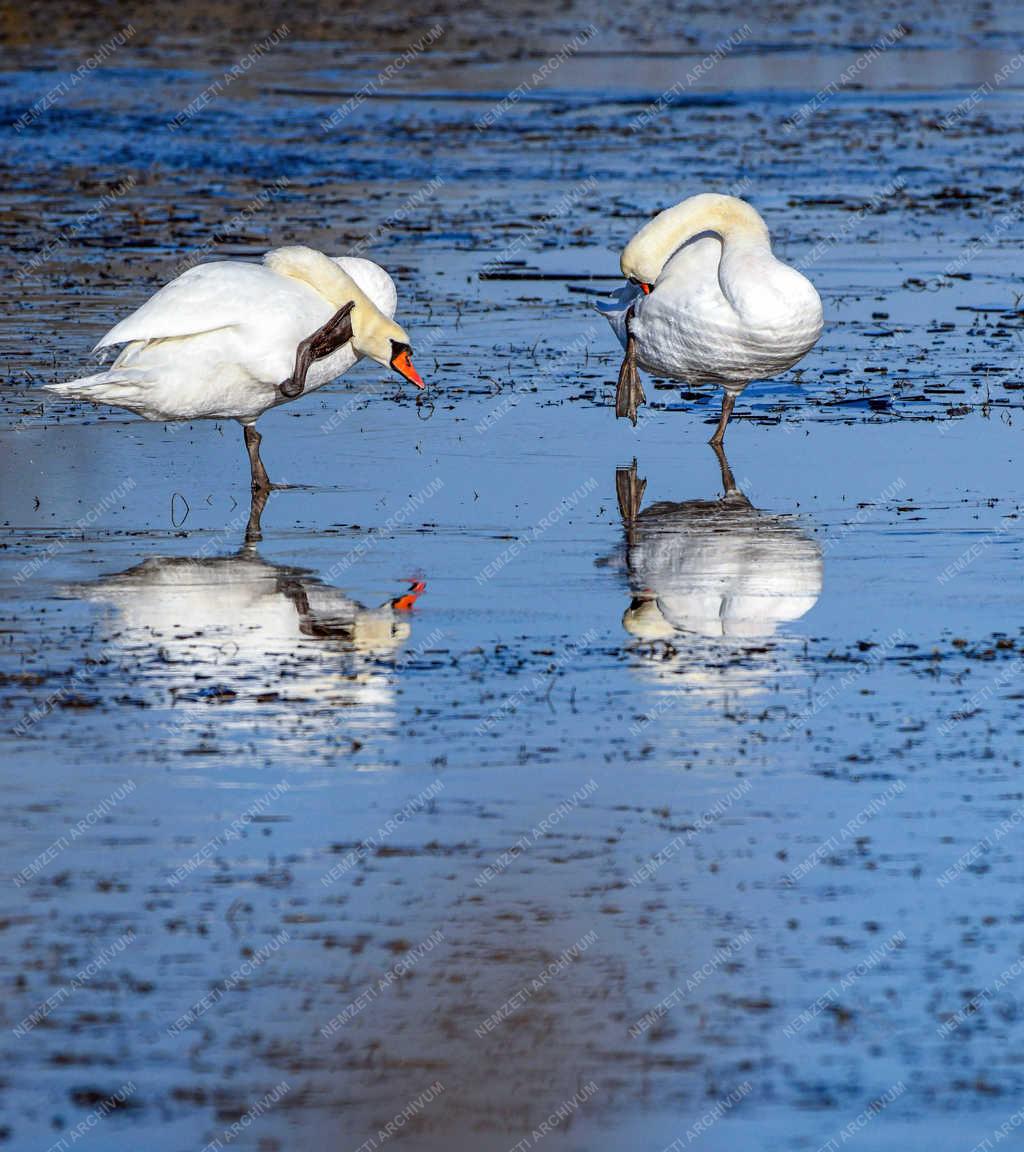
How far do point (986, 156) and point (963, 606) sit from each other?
2012cm

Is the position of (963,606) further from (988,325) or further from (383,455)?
(988,325)

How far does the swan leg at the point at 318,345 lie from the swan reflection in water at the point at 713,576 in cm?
179

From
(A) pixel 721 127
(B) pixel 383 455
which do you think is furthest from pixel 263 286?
(A) pixel 721 127

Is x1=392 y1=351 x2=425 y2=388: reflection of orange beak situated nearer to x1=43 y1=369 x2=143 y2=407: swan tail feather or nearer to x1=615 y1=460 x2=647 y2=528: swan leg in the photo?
x1=615 y1=460 x2=647 y2=528: swan leg

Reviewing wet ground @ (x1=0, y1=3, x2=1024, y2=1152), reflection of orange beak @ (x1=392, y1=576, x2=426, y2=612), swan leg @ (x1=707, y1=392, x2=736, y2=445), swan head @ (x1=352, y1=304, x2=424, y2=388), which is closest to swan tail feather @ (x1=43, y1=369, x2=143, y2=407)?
wet ground @ (x1=0, y1=3, x2=1024, y2=1152)

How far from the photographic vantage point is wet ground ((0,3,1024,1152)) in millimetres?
5781

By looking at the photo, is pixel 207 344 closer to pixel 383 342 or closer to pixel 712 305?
pixel 383 342

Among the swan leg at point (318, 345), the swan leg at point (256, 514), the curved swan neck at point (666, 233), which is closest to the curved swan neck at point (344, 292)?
the swan leg at point (318, 345)

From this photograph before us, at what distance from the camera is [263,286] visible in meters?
12.0

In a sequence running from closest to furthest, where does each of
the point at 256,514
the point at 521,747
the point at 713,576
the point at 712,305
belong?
the point at 521,747
the point at 713,576
the point at 256,514
the point at 712,305

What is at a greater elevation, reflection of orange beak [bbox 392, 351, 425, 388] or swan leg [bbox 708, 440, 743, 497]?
reflection of orange beak [bbox 392, 351, 425, 388]

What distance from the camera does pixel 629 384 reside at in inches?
537

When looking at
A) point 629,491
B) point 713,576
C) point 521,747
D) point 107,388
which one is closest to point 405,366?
point 629,491

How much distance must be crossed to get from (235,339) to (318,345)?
46 centimetres
